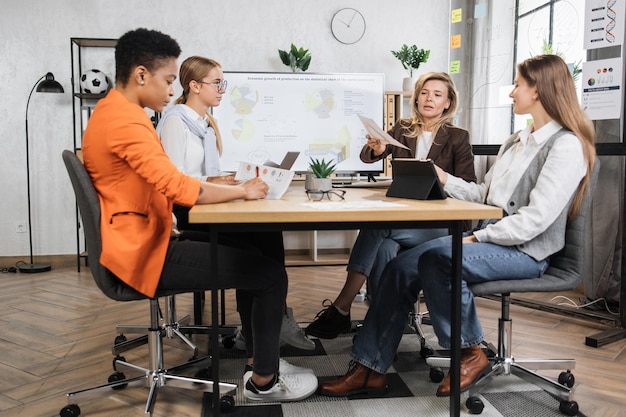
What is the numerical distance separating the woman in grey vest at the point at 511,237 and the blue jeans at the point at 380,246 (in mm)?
408

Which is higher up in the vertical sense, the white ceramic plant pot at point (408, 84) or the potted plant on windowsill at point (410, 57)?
the potted plant on windowsill at point (410, 57)

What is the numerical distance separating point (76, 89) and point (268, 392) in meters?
3.70

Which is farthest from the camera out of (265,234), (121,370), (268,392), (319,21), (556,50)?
(319,21)

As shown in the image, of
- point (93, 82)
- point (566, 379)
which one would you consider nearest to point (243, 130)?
point (93, 82)

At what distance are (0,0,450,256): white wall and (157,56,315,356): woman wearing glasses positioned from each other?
239 centimetres

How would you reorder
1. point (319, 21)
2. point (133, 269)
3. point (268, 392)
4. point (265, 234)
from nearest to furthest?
1. point (133, 269)
2. point (268, 392)
3. point (265, 234)
4. point (319, 21)

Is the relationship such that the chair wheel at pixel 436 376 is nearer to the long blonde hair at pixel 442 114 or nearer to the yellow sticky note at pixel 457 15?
the long blonde hair at pixel 442 114

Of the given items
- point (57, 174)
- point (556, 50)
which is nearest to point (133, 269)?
point (556, 50)

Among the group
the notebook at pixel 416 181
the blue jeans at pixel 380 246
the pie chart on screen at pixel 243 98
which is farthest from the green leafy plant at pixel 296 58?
the notebook at pixel 416 181

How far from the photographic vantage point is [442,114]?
9.01 ft

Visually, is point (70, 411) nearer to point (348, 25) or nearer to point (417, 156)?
point (417, 156)

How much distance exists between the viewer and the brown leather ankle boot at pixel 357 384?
2.05 m

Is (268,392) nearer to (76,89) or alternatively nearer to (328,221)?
(328,221)

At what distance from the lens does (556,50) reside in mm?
3598
